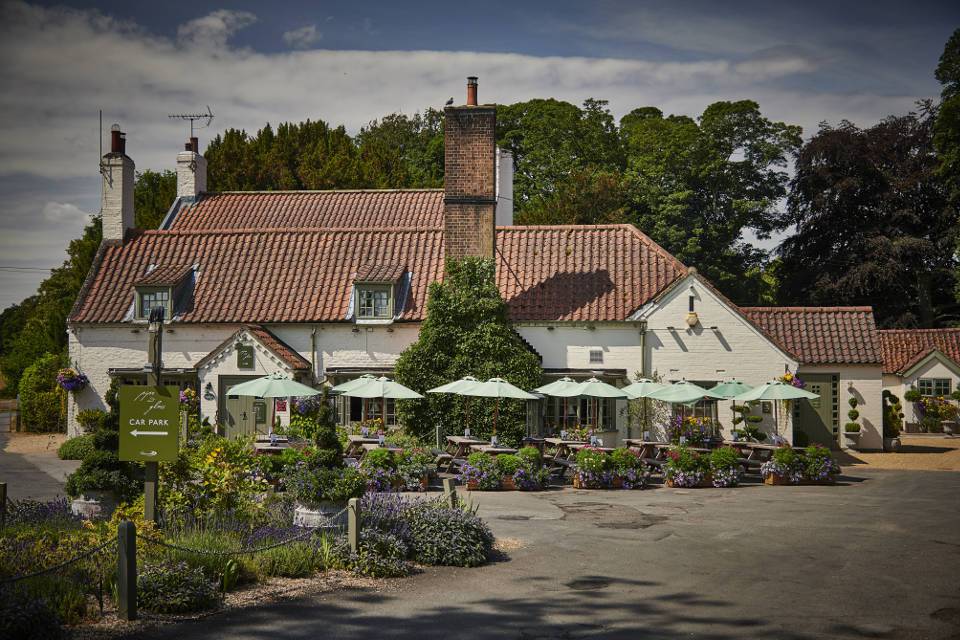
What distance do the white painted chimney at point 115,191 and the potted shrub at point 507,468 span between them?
59.2 ft

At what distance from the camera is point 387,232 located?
107ft

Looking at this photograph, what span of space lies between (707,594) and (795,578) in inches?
64.0

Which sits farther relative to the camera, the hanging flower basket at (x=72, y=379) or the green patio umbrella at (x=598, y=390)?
the hanging flower basket at (x=72, y=379)

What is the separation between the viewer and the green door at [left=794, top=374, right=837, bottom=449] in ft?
104

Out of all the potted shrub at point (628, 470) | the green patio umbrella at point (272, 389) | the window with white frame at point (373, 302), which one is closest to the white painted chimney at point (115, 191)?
the window with white frame at point (373, 302)

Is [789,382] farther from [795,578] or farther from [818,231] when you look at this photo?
[818,231]

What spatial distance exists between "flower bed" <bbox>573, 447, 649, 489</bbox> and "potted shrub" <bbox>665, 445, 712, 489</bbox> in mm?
743

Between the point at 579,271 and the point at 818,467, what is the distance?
408 inches

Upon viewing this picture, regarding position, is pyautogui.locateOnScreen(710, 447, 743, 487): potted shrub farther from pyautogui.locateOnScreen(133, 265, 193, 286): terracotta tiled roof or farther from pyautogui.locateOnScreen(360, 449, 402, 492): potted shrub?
pyautogui.locateOnScreen(133, 265, 193, 286): terracotta tiled roof

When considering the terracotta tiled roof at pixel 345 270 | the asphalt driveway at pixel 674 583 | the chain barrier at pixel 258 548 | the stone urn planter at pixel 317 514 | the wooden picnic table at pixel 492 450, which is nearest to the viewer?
the asphalt driveway at pixel 674 583

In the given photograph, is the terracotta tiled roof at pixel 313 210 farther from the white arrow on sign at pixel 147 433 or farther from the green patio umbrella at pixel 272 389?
the white arrow on sign at pixel 147 433

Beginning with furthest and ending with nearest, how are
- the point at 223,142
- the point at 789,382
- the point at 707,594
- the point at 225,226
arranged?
the point at 223,142 < the point at 225,226 < the point at 789,382 < the point at 707,594

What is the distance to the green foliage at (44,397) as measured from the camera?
35.8 metres

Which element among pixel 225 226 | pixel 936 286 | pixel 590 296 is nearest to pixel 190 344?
pixel 225 226
